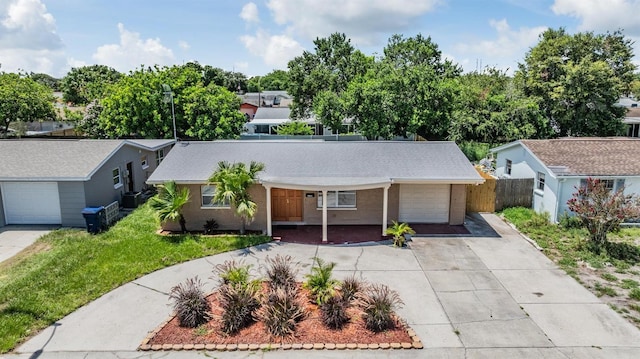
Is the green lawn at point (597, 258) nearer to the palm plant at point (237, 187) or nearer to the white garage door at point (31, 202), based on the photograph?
the palm plant at point (237, 187)

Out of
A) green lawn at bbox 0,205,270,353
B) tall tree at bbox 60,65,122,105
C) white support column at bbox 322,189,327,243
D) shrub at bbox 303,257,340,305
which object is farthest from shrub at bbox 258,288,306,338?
tall tree at bbox 60,65,122,105

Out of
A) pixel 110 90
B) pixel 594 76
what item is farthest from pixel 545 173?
pixel 110 90

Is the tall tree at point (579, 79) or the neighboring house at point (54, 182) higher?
the tall tree at point (579, 79)

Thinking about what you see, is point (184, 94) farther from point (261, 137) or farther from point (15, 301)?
point (15, 301)

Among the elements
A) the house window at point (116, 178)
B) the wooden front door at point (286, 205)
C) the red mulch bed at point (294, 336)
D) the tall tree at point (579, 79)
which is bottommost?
the red mulch bed at point (294, 336)

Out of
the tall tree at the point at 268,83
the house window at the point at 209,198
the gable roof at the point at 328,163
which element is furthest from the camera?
the tall tree at the point at 268,83

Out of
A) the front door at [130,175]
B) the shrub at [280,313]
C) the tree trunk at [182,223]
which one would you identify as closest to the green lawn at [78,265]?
the tree trunk at [182,223]
